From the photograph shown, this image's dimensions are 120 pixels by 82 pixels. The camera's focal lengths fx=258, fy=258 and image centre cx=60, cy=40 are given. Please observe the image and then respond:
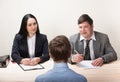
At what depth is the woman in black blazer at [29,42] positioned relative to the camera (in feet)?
11.2

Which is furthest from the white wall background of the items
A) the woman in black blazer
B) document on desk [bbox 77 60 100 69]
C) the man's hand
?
document on desk [bbox 77 60 100 69]

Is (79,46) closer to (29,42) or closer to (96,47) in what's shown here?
(96,47)

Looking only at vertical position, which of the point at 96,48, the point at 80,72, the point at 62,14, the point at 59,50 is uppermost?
the point at 62,14

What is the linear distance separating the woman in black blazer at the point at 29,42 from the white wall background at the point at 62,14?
0.44m

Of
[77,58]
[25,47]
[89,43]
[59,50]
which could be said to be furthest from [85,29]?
[59,50]

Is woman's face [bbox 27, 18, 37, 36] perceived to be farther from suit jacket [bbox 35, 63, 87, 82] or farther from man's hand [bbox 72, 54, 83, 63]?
suit jacket [bbox 35, 63, 87, 82]

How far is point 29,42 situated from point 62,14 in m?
0.73

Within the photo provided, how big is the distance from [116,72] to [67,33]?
1.33m

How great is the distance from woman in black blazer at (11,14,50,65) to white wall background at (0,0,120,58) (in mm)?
436

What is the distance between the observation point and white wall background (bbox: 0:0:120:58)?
381cm

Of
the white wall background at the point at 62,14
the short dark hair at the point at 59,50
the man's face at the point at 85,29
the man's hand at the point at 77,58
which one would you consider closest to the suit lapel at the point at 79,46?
the man's face at the point at 85,29

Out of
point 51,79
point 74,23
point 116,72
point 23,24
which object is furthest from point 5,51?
point 51,79

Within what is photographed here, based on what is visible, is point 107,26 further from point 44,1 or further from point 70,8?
point 44,1

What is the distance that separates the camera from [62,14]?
3850 mm
